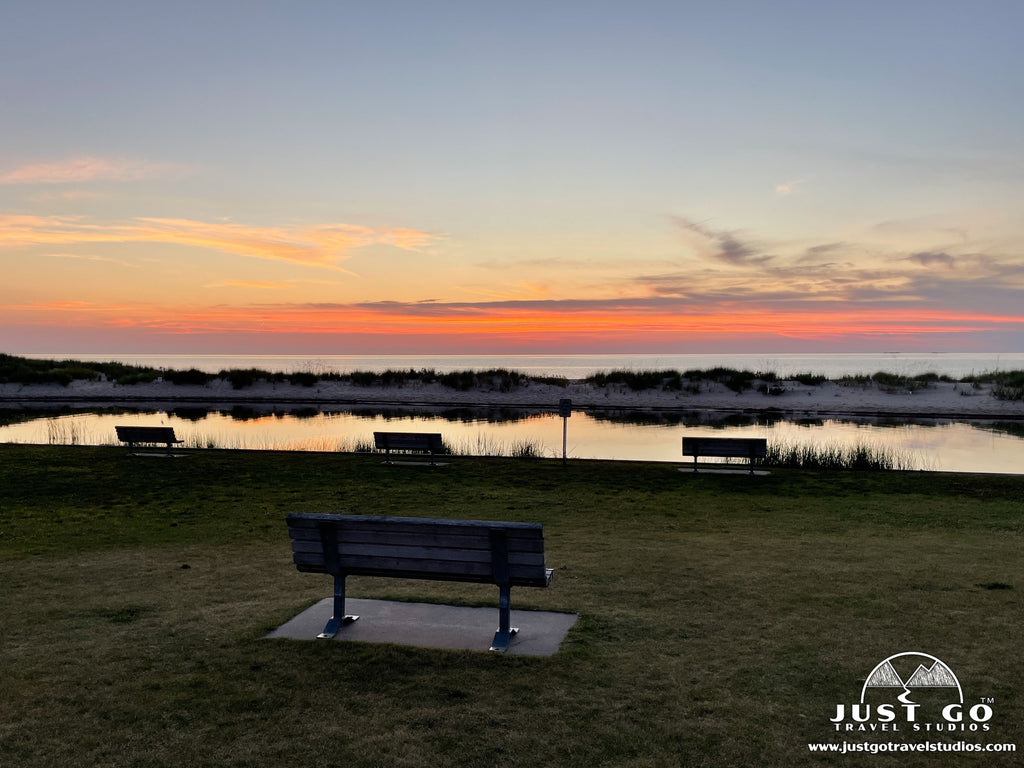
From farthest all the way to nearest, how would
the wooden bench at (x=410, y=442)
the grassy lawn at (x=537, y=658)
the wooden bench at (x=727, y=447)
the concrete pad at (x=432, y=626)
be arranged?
the wooden bench at (x=410, y=442)
the wooden bench at (x=727, y=447)
the concrete pad at (x=432, y=626)
the grassy lawn at (x=537, y=658)

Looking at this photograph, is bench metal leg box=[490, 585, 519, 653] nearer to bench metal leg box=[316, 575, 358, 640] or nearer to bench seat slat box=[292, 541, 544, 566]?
bench seat slat box=[292, 541, 544, 566]

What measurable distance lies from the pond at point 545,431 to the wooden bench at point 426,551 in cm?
1490

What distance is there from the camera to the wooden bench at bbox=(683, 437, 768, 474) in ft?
54.0

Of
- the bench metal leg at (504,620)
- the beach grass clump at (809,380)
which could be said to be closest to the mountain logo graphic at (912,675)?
the bench metal leg at (504,620)

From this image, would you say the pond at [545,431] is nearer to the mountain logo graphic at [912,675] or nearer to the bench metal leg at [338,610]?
the bench metal leg at [338,610]

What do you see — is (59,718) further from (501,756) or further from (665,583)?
(665,583)

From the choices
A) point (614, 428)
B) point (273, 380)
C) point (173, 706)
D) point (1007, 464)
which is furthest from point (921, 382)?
point (173, 706)

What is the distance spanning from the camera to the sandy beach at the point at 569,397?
38.0m

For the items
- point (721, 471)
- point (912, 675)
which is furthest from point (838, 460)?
point (912, 675)

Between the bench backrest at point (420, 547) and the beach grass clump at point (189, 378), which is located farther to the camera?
the beach grass clump at point (189, 378)

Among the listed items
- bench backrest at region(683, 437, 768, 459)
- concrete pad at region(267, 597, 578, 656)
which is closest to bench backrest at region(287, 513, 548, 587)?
concrete pad at region(267, 597, 578, 656)

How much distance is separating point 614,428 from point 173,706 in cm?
2602

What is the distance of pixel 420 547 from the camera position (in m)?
6.01

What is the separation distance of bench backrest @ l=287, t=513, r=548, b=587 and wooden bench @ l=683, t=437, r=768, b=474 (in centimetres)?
1133
